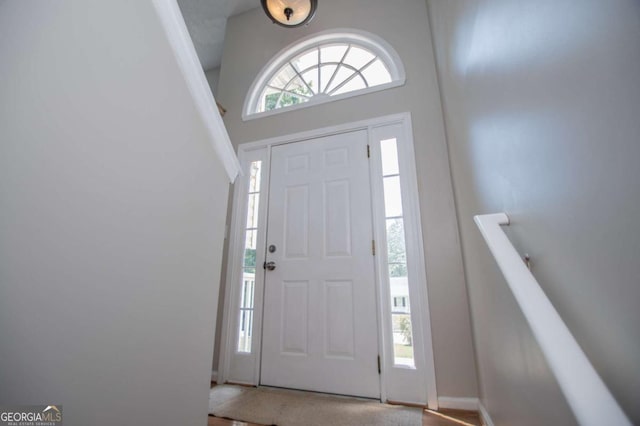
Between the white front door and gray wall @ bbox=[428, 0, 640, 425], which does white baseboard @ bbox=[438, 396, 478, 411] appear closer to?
the white front door

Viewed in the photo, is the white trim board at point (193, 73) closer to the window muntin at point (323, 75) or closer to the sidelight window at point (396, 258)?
the sidelight window at point (396, 258)

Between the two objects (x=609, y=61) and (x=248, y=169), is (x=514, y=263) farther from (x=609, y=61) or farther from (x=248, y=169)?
(x=248, y=169)

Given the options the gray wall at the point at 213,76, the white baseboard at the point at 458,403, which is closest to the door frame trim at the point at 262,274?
the white baseboard at the point at 458,403

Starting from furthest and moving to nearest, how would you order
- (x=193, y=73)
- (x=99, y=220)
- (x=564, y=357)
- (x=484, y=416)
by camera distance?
1. (x=484, y=416)
2. (x=193, y=73)
3. (x=99, y=220)
4. (x=564, y=357)

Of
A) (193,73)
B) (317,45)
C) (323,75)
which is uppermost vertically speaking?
(317,45)

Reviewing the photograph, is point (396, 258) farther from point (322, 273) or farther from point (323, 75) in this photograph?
point (323, 75)

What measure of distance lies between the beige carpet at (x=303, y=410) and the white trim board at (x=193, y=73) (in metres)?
1.35

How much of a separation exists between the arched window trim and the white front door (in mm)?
405

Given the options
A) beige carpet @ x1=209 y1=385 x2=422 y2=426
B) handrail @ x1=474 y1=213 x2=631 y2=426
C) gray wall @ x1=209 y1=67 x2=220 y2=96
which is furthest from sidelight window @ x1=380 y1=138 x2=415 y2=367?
gray wall @ x1=209 y1=67 x2=220 y2=96

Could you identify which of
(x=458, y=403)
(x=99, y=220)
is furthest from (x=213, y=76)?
(x=458, y=403)

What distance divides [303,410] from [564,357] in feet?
5.29

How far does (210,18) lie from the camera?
3.20 meters

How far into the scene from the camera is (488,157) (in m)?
0.92

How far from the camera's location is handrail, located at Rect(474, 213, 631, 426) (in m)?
0.30
